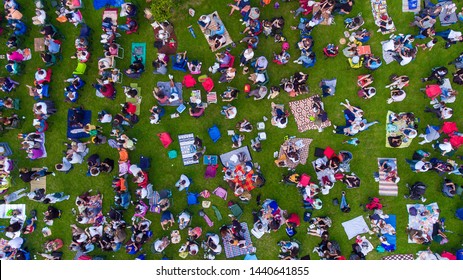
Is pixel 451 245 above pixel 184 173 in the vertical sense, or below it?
below

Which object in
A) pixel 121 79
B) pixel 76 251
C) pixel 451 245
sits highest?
pixel 121 79

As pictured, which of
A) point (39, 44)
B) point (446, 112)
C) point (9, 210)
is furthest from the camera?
point (9, 210)

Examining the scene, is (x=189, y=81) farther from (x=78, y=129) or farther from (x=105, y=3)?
(x=78, y=129)

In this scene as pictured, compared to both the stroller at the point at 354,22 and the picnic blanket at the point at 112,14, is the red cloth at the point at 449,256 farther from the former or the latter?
the picnic blanket at the point at 112,14

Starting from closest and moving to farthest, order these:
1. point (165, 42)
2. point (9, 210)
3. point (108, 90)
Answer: point (108, 90)
point (165, 42)
point (9, 210)

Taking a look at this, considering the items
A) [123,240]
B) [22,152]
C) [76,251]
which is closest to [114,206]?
[123,240]

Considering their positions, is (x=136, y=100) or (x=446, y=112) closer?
(x=446, y=112)

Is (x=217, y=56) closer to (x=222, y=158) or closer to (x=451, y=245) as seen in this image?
(x=222, y=158)

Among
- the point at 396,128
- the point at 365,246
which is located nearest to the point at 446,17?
the point at 396,128
